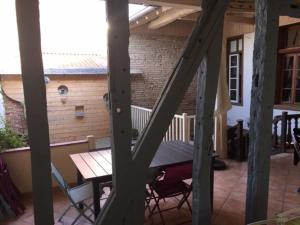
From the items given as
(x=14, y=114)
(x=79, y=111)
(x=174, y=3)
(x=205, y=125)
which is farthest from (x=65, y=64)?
(x=205, y=125)

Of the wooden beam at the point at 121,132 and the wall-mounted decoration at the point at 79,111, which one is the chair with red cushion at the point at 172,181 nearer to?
the wooden beam at the point at 121,132

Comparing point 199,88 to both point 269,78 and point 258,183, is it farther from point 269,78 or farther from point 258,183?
point 258,183

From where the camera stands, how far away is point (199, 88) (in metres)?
1.94

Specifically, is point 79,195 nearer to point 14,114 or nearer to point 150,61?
point 14,114

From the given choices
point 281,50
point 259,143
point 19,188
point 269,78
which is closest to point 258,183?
point 259,143

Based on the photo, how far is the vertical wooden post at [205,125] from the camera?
6.09ft

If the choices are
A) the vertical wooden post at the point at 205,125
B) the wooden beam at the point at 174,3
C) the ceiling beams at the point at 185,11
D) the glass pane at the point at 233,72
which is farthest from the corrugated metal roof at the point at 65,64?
the vertical wooden post at the point at 205,125

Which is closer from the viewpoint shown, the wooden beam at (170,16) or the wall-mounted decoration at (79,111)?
the wooden beam at (170,16)

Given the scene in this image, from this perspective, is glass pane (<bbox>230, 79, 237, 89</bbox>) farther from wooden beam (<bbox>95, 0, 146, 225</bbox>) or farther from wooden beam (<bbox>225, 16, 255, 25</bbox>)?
wooden beam (<bbox>95, 0, 146, 225</bbox>)

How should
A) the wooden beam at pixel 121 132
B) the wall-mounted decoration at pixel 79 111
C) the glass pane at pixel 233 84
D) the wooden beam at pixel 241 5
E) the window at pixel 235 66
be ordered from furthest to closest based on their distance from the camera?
the glass pane at pixel 233 84 → the window at pixel 235 66 → the wall-mounted decoration at pixel 79 111 → the wooden beam at pixel 241 5 → the wooden beam at pixel 121 132

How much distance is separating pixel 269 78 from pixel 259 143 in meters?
0.50

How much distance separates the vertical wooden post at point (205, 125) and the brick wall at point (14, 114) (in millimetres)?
5871

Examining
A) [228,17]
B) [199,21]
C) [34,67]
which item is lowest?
[34,67]

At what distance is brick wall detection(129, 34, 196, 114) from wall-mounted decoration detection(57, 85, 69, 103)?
6.07 ft
